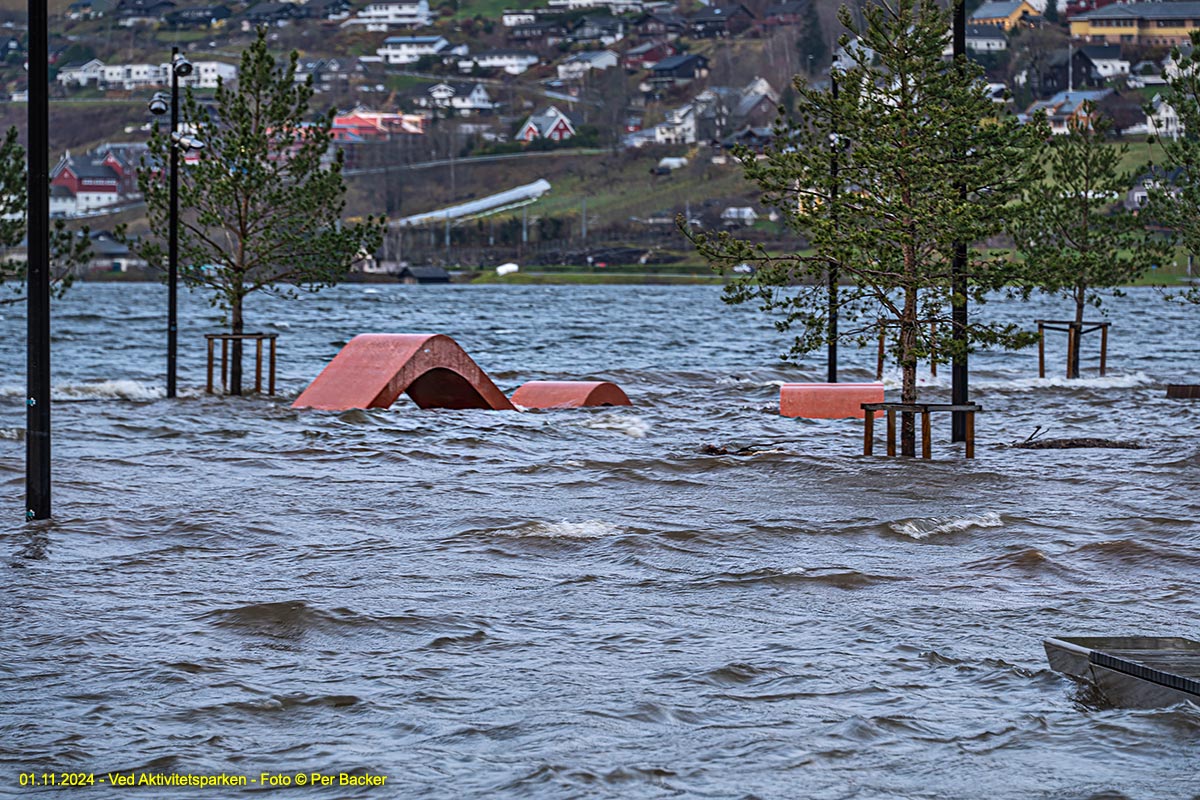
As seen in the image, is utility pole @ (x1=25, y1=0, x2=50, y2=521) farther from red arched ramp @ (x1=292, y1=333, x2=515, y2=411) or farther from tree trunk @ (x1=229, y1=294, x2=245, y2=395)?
tree trunk @ (x1=229, y1=294, x2=245, y2=395)

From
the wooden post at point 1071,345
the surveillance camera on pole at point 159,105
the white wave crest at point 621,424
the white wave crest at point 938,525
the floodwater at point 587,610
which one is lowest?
the white wave crest at point 621,424

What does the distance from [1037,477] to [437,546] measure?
28.7ft

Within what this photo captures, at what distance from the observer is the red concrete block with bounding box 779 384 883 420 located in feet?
96.6

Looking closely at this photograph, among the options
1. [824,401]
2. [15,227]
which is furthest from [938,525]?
[15,227]

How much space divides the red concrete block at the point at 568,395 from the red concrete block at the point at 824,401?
11.6ft

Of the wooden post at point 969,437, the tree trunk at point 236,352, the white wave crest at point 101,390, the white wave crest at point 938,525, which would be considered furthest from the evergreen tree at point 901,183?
the white wave crest at point 101,390

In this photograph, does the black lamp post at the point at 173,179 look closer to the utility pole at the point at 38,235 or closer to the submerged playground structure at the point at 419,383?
the submerged playground structure at the point at 419,383

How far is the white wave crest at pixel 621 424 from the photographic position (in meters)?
26.3

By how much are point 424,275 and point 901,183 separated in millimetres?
146789

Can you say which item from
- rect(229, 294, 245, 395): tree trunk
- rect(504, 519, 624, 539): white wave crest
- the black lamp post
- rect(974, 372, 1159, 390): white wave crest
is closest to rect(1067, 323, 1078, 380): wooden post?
rect(974, 372, 1159, 390): white wave crest

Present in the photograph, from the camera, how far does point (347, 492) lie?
17828 mm

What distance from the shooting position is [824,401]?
29.6 metres

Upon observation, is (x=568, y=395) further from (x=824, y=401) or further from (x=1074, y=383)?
(x=1074, y=383)

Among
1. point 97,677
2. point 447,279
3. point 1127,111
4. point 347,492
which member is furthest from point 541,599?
point 1127,111
